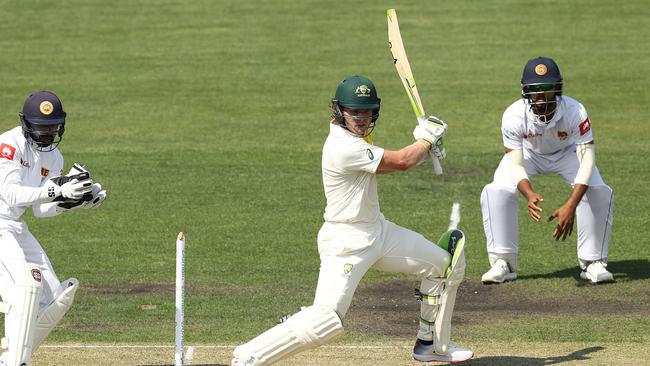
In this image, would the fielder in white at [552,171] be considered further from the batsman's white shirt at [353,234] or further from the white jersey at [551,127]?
the batsman's white shirt at [353,234]

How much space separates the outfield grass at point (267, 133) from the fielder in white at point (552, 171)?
0.35m

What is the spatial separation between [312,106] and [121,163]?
13.7ft

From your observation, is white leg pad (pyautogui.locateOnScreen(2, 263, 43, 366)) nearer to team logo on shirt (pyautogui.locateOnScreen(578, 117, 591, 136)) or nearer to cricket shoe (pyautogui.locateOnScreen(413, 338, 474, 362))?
cricket shoe (pyautogui.locateOnScreen(413, 338, 474, 362))

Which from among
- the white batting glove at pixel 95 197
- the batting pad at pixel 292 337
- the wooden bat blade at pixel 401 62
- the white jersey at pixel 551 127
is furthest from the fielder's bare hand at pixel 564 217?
the white batting glove at pixel 95 197

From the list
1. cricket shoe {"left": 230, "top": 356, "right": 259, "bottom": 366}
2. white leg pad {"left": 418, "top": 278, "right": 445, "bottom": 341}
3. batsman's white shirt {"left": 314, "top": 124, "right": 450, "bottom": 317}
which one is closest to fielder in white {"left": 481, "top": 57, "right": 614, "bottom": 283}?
white leg pad {"left": 418, "top": 278, "right": 445, "bottom": 341}

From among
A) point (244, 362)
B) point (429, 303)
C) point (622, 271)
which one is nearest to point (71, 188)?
point (244, 362)

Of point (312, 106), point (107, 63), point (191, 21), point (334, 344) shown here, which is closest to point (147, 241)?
point (334, 344)

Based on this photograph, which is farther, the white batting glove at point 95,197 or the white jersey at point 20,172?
the white batting glove at point 95,197

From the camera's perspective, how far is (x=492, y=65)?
21828mm

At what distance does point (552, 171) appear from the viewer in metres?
12.4

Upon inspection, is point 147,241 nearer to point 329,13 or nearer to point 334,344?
point 334,344

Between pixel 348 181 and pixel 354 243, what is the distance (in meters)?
0.46

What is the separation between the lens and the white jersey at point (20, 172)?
8734mm

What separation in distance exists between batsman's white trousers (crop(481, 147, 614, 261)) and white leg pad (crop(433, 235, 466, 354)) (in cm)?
294
